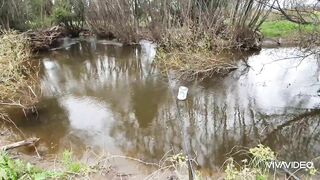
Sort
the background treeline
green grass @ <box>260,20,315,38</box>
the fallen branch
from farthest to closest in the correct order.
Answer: green grass @ <box>260,20,315,38</box>
the background treeline
the fallen branch

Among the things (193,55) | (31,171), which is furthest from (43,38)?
(31,171)

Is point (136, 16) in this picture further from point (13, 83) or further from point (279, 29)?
point (13, 83)

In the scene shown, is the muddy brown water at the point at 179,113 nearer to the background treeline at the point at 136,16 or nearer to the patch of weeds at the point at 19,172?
the patch of weeds at the point at 19,172

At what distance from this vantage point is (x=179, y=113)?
831 centimetres

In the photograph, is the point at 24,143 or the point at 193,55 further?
the point at 193,55

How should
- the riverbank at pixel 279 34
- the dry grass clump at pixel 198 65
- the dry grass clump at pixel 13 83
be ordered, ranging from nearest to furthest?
1. the dry grass clump at pixel 13 83
2. the dry grass clump at pixel 198 65
3. the riverbank at pixel 279 34

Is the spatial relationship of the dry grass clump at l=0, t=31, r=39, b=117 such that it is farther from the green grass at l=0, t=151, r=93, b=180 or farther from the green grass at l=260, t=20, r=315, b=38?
the green grass at l=260, t=20, r=315, b=38

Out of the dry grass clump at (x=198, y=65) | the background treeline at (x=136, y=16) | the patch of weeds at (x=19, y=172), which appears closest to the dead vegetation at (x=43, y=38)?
the background treeline at (x=136, y=16)

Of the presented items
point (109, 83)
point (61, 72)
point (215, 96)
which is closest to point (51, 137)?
point (109, 83)

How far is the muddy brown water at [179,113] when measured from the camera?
6906 millimetres

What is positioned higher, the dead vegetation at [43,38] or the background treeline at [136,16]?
the background treeline at [136,16]

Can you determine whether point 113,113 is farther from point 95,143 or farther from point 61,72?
point 61,72

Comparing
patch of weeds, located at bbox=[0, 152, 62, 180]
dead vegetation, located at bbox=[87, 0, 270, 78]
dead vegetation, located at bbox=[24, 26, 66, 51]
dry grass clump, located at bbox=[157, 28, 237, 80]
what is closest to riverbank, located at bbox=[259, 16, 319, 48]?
dead vegetation, located at bbox=[87, 0, 270, 78]

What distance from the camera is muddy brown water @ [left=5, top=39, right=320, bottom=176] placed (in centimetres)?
691
